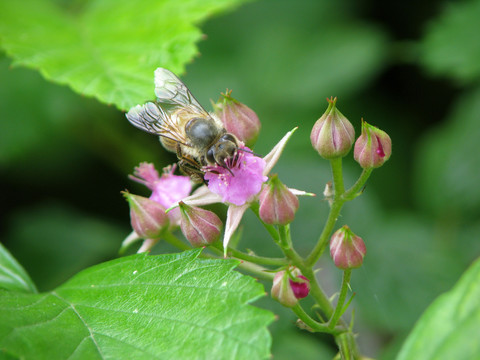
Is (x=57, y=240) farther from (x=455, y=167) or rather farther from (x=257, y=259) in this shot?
(x=455, y=167)

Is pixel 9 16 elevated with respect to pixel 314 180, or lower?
elevated

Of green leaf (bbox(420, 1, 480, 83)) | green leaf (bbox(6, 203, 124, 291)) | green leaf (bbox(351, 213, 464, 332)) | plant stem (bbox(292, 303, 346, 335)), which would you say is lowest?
green leaf (bbox(6, 203, 124, 291))

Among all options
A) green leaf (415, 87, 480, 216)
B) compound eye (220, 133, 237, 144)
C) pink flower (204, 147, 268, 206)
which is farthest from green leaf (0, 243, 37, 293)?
green leaf (415, 87, 480, 216)

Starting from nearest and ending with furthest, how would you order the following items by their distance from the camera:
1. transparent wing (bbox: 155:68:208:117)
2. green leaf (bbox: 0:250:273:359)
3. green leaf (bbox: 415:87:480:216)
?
green leaf (bbox: 0:250:273:359) < transparent wing (bbox: 155:68:208:117) < green leaf (bbox: 415:87:480:216)

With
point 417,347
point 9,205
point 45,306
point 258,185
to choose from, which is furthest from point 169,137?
point 9,205

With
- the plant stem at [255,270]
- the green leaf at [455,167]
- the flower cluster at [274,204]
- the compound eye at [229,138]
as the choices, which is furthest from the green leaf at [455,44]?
the plant stem at [255,270]

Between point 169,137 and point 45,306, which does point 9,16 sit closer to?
point 169,137

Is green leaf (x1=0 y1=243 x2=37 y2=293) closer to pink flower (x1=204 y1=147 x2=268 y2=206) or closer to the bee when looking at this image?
the bee
